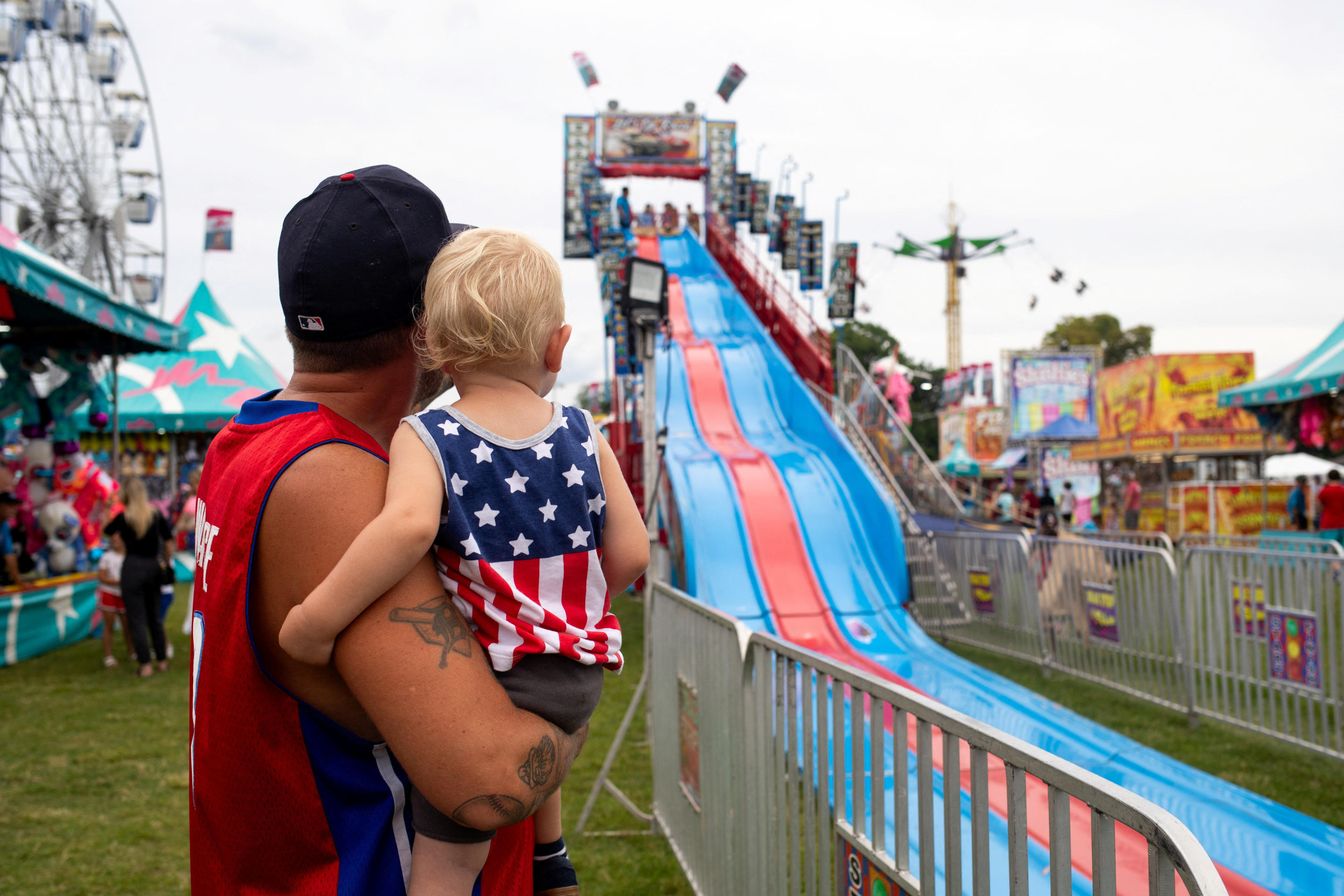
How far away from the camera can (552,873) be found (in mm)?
1709

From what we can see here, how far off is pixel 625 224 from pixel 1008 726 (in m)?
14.0

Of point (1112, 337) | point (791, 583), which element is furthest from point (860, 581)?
point (1112, 337)

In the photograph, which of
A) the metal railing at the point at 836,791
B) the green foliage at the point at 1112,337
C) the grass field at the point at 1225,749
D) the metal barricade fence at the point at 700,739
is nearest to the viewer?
the metal railing at the point at 836,791

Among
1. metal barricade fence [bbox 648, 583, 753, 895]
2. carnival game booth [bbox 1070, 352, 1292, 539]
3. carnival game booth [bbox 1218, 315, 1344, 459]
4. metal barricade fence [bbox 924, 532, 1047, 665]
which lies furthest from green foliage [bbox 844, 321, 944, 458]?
metal barricade fence [bbox 648, 583, 753, 895]

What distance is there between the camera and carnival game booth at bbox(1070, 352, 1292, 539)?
20.4 meters

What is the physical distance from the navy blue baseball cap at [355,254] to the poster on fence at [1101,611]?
7.43 meters

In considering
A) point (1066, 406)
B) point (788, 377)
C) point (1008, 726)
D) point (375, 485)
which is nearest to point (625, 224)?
point (788, 377)

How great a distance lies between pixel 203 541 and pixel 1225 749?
694 centimetres

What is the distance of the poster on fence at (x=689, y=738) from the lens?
384 centimetres

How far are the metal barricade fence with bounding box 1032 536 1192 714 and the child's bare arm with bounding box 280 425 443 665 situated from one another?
682 cm

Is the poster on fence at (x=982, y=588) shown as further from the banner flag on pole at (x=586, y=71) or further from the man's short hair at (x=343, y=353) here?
the banner flag on pole at (x=586, y=71)

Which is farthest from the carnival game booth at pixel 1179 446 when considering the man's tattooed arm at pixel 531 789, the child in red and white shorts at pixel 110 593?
the man's tattooed arm at pixel 531 789

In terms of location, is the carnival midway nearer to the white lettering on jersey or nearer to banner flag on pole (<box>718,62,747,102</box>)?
the white lettering on jersey

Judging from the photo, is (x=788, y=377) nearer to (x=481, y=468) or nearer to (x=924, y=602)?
(x=924, y=602)
